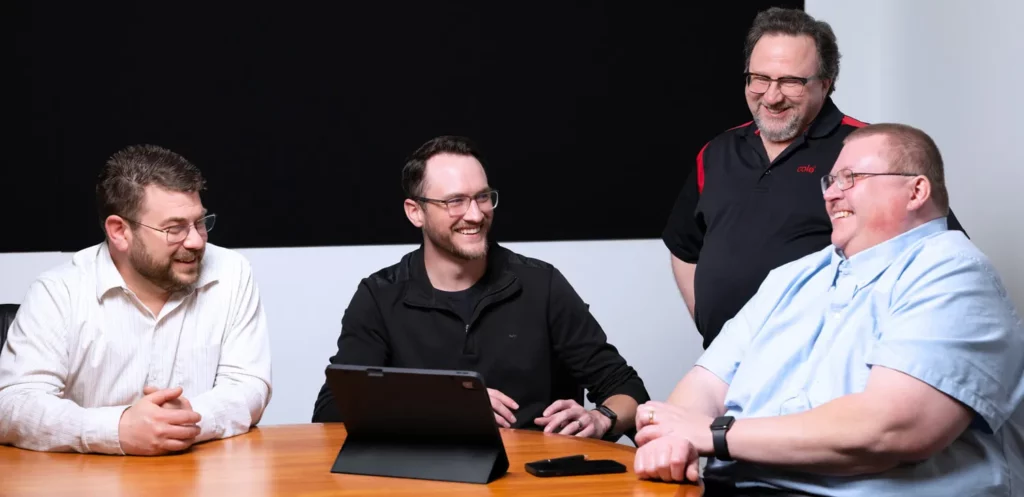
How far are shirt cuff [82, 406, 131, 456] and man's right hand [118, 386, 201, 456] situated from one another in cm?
1

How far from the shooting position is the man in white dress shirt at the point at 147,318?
8.20 feet

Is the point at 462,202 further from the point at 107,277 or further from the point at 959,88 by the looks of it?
the point at 959,88

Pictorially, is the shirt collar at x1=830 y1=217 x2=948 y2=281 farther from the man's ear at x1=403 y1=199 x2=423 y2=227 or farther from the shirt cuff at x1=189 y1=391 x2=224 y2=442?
the shirt cuff at x1=189 y1=391 x2=224 y2=442

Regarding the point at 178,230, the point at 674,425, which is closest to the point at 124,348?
the point at 178,230

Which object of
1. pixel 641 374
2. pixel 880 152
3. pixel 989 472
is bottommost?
pixel 641 374

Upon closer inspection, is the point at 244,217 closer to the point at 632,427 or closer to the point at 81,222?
the point at 81,222

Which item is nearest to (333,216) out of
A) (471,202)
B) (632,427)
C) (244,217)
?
(244,217)

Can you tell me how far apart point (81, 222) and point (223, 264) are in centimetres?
144

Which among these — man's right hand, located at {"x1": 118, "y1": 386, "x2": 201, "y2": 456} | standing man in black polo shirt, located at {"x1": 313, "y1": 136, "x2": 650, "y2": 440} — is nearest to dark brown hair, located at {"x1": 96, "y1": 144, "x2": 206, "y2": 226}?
man's right hand, located at {"x1": 118, "y1": 386, "x2": 201, "y2": 456}

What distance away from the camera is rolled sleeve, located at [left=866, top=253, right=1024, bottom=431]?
6.59 ft

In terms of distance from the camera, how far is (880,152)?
2.30 m

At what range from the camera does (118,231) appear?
2652 millimetres

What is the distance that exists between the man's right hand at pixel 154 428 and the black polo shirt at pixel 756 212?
5.30 feet

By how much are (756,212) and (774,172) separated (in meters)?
0.14
